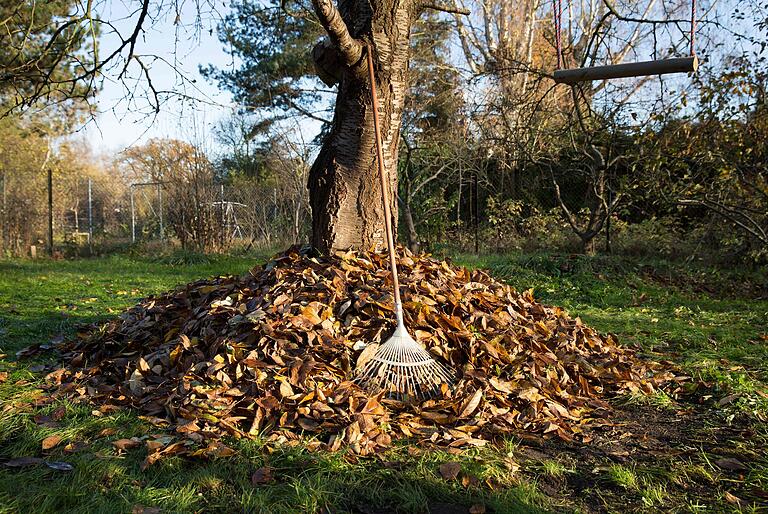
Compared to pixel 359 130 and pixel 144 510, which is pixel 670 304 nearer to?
pixel 359 130

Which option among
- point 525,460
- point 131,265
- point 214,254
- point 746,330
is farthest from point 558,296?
point 131,265

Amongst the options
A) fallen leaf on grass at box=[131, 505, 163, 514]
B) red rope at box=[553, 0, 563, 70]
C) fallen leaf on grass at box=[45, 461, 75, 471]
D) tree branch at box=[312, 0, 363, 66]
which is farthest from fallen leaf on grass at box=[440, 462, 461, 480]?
red rope at box=[553, 0, 563, 70]

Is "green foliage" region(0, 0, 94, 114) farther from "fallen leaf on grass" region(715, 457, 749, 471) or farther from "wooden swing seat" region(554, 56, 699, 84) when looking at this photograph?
"fallen leaf on grass" region(715, 457, 749, 471)

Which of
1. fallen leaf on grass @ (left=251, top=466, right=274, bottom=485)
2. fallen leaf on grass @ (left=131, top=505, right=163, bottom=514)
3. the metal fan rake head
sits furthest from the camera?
the metal fan rake head

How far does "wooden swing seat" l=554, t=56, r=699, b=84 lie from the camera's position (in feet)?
11.4

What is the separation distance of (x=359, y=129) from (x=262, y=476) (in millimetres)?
2689

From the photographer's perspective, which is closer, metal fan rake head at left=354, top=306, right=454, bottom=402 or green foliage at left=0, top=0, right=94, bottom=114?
metal fan rake head at left=354, top=306, right=454, bottom=402

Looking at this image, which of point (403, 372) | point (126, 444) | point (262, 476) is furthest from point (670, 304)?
point (126, 444)

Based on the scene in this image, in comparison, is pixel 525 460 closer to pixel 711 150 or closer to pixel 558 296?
pixel 558 296

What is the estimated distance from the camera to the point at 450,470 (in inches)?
95.8

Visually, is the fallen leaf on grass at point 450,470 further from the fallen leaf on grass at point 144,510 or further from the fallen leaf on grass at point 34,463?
the fallen leaf on grass at point 34,463

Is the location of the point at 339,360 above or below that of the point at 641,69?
below

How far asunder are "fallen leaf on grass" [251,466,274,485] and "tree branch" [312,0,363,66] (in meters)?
2.62

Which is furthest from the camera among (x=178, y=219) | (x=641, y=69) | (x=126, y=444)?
(x=178, y=219)
